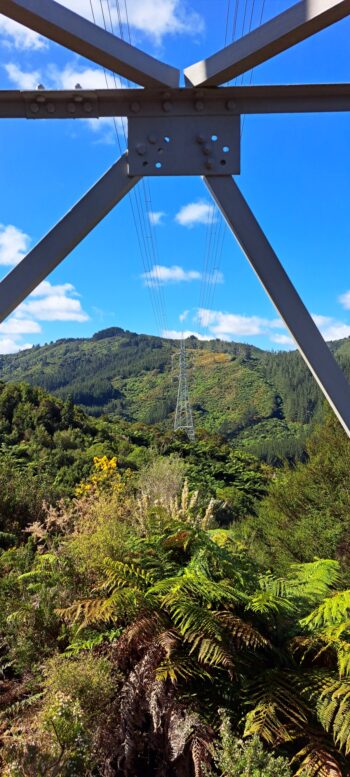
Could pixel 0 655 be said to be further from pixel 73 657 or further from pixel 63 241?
pixel 63 241

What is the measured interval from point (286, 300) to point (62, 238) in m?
0.85

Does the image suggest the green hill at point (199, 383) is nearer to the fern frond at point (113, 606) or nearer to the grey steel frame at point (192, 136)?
the fern frond at point (113, 606)

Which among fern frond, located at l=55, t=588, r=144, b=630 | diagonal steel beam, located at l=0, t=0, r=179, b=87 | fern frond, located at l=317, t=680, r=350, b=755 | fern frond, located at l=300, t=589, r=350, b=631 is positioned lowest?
fern frond, located at l=317, t=680, r=350, b=755

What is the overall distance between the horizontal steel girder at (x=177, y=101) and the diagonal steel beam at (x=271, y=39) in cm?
7

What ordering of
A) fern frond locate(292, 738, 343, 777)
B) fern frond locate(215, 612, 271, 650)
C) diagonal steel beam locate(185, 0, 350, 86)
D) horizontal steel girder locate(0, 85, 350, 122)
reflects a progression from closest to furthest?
fern frond locate(292, 738, 343, 777)
diagonal steel beam locate(185, 0, 350, 86)
fern frond locate(215, 612, 271, 650)
horizontal steel girder locate(0, 85, 350, 122)

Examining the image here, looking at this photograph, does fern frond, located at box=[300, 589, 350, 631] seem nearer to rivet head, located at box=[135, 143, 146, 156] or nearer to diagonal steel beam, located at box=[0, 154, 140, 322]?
diagonal steel beam, located at box=[0, 154, 140, 322]

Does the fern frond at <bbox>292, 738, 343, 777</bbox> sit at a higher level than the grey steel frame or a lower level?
lower

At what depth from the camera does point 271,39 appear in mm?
1537

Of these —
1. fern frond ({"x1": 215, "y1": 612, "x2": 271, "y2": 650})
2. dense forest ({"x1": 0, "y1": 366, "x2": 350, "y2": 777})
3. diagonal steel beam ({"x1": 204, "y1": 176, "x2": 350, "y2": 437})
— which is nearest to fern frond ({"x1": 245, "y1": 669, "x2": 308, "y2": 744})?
dense forest ({"x1": 0, "y1": 366, "x2": 350, "y2": 777})

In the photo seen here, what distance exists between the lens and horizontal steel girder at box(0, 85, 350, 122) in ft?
5.81

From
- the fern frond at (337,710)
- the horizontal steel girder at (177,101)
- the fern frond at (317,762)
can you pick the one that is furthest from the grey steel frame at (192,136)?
the fern frond at (317,762)

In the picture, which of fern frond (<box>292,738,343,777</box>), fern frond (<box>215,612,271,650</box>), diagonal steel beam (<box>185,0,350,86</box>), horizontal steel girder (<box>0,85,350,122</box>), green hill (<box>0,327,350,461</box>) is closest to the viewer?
fern frond (<box>292,738,343,777</box>)

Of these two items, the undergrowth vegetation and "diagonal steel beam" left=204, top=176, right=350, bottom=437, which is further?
"diagonal steel beam" left=204, top=176, right=350, bottom=437

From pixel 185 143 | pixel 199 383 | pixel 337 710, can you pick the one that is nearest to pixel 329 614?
pixel 337 710
